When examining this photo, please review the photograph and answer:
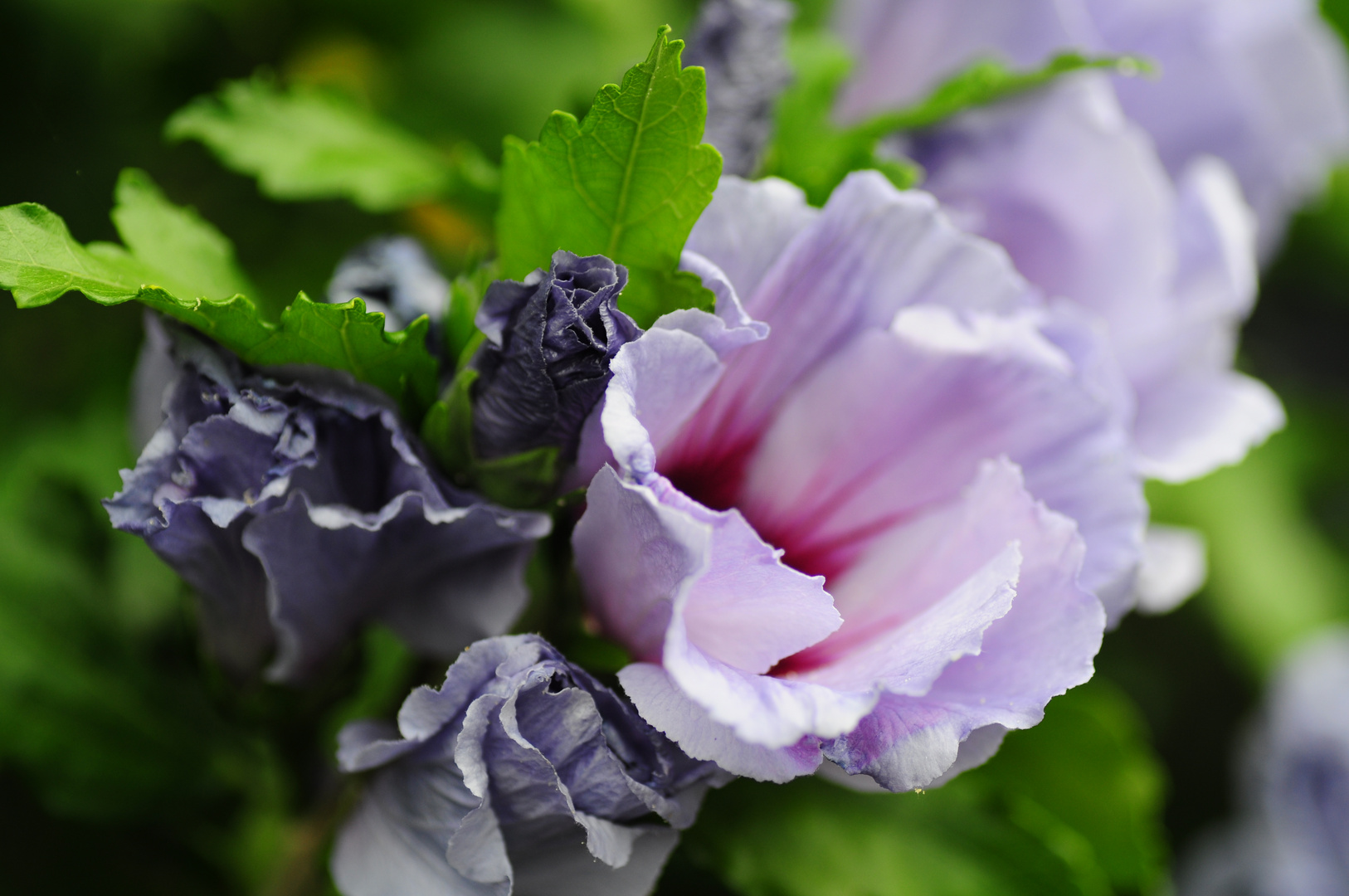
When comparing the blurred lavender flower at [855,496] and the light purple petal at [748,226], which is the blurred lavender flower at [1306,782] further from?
the light purple petal at [748,226]


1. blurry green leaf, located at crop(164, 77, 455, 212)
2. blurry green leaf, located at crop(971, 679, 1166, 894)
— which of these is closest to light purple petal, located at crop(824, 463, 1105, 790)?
blurry green leaf, located at crop(971, 679, 1166, 894)

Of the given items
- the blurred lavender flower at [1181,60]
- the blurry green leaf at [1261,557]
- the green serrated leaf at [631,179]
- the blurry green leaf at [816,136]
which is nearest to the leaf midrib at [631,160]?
the green serrated leaf at [631,179]

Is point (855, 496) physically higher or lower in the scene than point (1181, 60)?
lower

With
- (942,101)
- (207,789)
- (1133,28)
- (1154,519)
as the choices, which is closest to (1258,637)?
(1154,519)

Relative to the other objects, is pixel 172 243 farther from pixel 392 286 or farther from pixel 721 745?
pixel 721 745

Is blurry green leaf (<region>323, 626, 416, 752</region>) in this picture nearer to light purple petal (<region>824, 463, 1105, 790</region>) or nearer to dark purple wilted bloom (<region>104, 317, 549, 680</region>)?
dark purple wilted bloom (<region>104, 317, 549, 680</region>)

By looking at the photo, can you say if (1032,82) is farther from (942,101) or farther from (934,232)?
(934,232)

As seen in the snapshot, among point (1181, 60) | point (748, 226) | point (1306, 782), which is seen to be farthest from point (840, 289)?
point (1306, 782)
